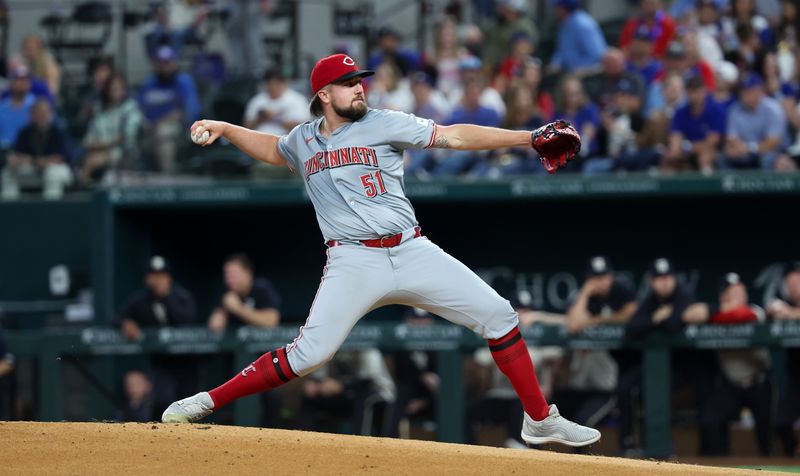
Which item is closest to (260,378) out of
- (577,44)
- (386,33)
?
(577,44)

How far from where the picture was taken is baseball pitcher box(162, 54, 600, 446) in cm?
575

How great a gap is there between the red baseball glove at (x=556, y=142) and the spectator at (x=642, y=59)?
6.19 meters

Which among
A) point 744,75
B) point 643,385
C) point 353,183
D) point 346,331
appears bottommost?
point 643,385

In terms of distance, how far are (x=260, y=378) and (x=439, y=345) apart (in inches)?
178

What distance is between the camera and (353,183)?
5809mm

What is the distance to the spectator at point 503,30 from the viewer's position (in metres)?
13.1

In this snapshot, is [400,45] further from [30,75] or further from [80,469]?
[80,469]

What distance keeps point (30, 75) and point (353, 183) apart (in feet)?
26.7

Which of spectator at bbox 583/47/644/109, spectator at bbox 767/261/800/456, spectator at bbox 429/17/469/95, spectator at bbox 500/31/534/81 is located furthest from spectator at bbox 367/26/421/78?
spectator at bbox 767/261/800/456

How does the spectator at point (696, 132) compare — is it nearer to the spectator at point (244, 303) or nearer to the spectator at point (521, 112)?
the spectator at point (521, 112)

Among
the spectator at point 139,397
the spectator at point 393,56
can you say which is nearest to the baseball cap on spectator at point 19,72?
the spectator at point 393,56

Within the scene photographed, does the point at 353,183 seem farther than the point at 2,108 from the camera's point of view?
No

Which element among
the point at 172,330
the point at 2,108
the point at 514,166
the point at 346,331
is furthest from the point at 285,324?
the point at 346,331

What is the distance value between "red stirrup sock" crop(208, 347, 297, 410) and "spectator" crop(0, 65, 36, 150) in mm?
7417
